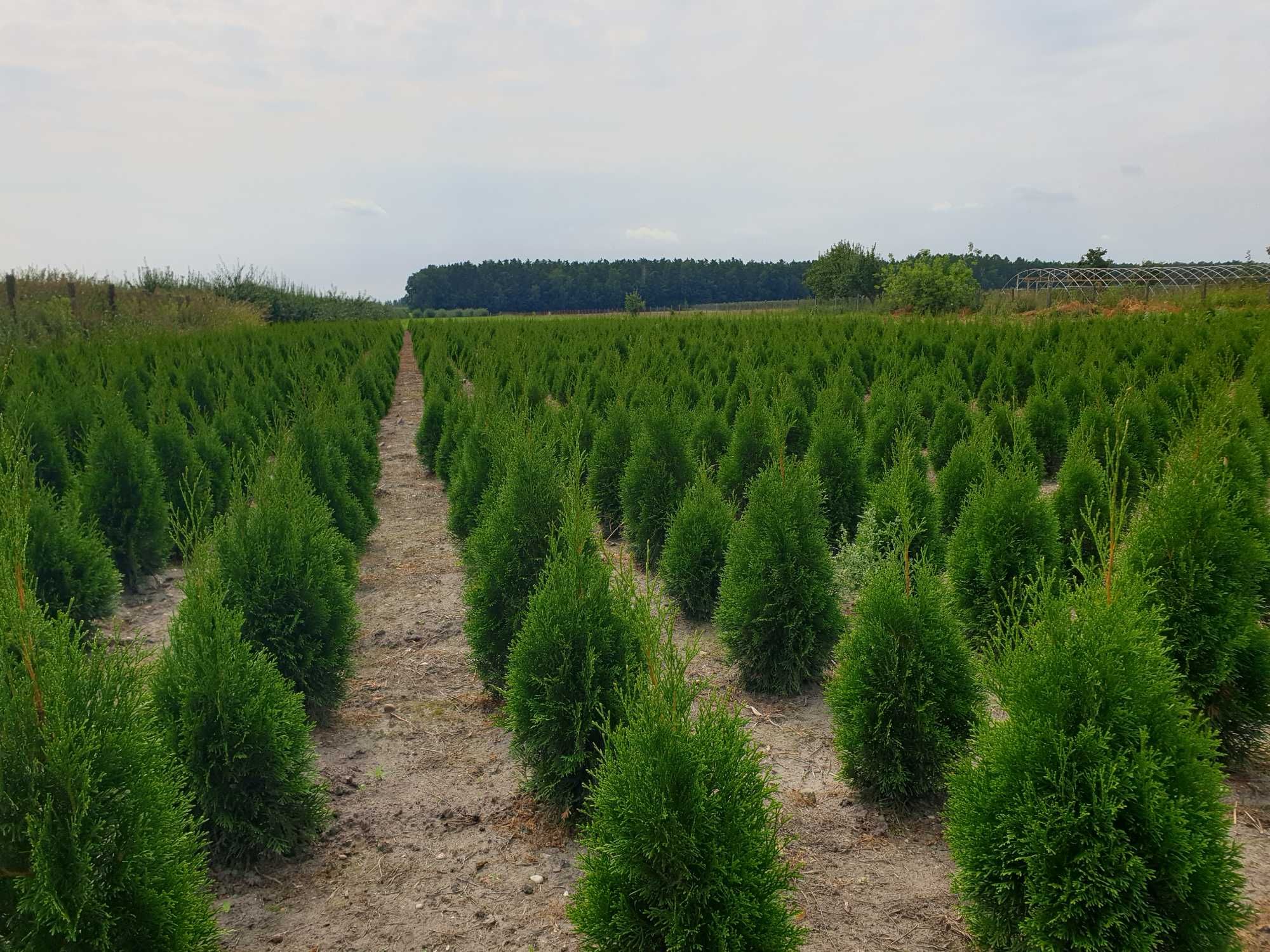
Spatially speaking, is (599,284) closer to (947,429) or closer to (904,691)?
(947,429)

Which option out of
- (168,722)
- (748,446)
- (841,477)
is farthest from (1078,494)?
(168,722)

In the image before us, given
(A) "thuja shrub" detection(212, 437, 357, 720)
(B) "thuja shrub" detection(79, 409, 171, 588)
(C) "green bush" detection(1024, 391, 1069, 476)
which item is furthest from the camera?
(C) "green bush" detection(1024, 391, 1069, 476)

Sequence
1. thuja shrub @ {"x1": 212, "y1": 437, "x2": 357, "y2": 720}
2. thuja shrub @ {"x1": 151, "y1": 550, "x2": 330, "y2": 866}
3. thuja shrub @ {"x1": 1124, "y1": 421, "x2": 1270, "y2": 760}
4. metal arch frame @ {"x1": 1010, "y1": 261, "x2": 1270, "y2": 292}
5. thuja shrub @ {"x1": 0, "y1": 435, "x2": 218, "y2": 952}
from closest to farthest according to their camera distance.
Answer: thuja shrub @ {"x1": 0, "y1": 435, "x2": 218, "y2": 952}
thuja shrub @ {"x1": 151, "y1": 550, "x2": 330, "y2": 866}
thuja shrub @ {"x1": 1124, "y1": 421, "x2": 1270, "y2": 760}
thuja shrub @ {"x1": 212, "y1": 437, "x2": 357, "y2": 720}
metal arch frame @ {"x1": 1010, "y1": 261, "x2": 1270, "y2": 292}

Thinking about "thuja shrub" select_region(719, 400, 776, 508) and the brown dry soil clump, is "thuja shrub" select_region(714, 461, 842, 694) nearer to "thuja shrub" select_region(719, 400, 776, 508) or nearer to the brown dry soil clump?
the brown dry soil clump

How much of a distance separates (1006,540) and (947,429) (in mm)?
6504

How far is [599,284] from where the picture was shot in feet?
339

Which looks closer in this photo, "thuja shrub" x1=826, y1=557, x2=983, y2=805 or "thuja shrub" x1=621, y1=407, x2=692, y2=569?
"thuja shrub" x1=826, y1=557, x2=983, y2=805

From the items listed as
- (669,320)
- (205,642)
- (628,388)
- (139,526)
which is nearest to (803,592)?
(205,642)

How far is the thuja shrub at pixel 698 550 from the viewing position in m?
7.26

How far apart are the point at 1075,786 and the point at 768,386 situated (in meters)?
12.8

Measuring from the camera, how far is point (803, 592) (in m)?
5.91

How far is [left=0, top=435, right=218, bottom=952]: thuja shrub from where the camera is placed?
2.91 meters

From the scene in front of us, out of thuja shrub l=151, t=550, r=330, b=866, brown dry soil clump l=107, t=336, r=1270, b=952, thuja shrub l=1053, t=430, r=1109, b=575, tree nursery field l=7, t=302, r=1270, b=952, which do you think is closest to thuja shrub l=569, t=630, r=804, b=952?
tree nursery field l=7, t=302, r=1270, b=952

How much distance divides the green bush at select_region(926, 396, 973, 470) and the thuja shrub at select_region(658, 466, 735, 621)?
5901 millimetres
